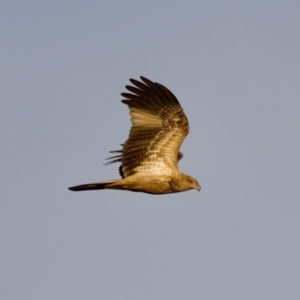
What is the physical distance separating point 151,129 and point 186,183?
1209mm

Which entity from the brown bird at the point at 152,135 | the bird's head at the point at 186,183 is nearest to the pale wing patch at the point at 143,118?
the brown bird at the point at 152,135

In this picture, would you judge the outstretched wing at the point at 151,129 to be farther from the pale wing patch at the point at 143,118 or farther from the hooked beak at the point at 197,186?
the hooked beak at the point at 197,186

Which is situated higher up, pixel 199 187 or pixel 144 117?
pixel 144 117

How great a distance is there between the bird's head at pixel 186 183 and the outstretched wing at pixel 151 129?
0.28 meters

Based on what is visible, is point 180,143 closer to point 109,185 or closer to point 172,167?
point 172,167

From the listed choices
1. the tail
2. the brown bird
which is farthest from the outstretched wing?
the tail

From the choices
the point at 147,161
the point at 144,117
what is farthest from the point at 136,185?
the point at 144,117

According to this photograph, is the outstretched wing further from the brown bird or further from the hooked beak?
the hooked beak

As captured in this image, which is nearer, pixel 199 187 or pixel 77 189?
pixel 77 189

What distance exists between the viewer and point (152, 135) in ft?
37.7

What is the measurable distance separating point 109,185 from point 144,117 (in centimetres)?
142

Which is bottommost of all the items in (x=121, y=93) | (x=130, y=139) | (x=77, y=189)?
(x=77, y=189)

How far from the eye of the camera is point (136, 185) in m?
11.4

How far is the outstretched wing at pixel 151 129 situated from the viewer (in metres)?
11.5
